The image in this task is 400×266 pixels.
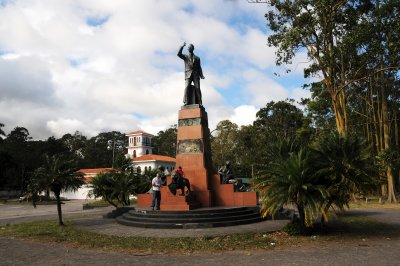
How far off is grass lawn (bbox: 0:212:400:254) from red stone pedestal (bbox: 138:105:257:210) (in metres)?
4.32

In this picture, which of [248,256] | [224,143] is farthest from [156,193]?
[224,143]

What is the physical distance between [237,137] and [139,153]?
136ft

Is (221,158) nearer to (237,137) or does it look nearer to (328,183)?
(237,137)

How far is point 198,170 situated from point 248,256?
8.06 meters

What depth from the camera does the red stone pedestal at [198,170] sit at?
15367mm

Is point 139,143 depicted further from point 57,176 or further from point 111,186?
point 57,176

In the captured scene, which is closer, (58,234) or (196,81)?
(58,234)

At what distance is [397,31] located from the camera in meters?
20.8

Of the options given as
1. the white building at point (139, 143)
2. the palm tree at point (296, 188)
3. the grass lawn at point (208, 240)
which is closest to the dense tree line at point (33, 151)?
the white building at point (139, 143)

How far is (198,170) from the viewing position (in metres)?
15.9

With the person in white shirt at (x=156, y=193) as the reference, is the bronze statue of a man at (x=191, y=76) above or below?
above

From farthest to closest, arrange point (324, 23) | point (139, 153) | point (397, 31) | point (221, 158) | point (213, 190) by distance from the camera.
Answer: point (139, 153)
point (221, 158)
point (324, 23)
point (397, 31)
point (213, 190)

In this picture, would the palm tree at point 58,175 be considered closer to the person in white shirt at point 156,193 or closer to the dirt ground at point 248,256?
the person in white shirt at point 156,193

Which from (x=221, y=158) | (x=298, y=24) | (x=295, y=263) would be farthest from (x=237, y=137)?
(x=295, y=263)
